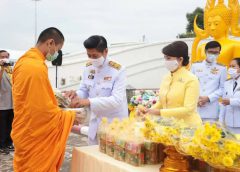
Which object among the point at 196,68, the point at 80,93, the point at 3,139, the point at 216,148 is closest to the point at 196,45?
the point at 196,68

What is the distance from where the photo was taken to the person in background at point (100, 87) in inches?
115

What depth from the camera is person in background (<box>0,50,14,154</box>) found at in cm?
544

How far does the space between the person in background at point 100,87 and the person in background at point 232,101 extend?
162cm

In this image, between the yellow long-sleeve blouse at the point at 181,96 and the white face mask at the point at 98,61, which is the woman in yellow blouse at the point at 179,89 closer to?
the yellow long-sleeve blouse at the point at 181,96

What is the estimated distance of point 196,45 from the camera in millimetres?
8266

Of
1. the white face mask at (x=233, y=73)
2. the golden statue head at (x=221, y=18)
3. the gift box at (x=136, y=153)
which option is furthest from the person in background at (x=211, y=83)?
the golden statue head at (x=221, y=18)

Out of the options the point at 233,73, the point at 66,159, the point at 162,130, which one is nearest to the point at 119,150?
the point at 162,130

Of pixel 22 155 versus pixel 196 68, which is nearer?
pixel 22 155

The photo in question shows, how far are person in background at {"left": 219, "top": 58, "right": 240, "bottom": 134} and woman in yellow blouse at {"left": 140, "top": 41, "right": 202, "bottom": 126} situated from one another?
1.52m

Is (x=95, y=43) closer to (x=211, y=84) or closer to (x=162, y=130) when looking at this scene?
(x=162, y=130)

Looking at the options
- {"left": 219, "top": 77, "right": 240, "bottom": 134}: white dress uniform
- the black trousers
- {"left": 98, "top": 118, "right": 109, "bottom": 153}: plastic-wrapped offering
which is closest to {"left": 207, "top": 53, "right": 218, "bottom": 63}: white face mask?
{"left": 219, "top": 77, "right": 240, "bottom": 134}: white dress uniform

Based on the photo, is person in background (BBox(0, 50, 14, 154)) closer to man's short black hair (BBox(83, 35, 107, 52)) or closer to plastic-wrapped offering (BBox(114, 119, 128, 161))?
man's short black hair (BBox(83, 35, 107, 52))

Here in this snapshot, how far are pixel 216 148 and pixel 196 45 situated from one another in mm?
6800

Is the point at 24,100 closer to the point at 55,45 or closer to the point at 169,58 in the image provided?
the point at 55,45
